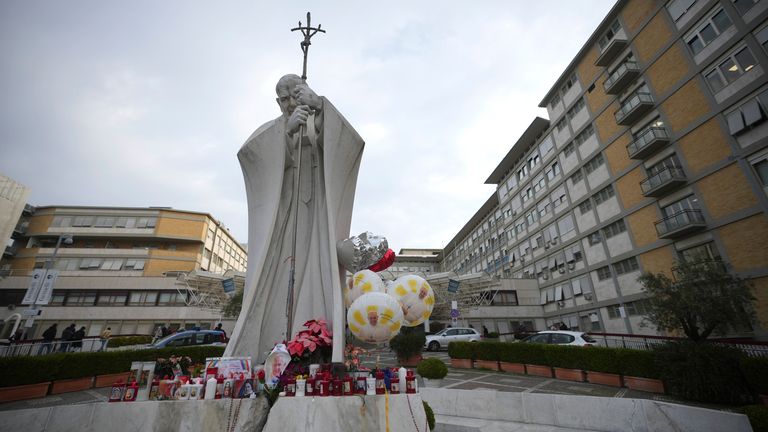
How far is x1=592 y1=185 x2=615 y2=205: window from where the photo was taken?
26128mm

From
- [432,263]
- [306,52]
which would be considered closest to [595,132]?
[306,52]

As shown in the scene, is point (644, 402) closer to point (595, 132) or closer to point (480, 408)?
point (480, 408)

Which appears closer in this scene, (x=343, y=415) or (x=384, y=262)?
(x=343, y=415)

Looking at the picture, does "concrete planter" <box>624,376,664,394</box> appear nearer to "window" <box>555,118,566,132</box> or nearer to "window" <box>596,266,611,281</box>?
"window" <box>596,266,611,281</box>

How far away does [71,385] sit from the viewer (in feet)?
35.0

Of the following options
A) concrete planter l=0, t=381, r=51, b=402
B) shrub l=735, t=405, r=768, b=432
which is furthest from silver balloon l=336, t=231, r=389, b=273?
concrete planter l=0, t=381, r=51, b=402

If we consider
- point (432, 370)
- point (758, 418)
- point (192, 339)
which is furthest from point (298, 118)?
point (192, 339)

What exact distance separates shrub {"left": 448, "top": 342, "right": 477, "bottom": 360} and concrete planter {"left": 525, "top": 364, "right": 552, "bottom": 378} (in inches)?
98.9

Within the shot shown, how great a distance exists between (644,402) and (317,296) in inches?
254

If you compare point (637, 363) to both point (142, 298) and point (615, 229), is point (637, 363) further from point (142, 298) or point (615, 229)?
point (142, 298)

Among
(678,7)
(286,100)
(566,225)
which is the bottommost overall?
(286,100)

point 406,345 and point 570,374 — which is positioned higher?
point 406,345

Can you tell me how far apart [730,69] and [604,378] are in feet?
58.6

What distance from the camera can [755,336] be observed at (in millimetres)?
16125
